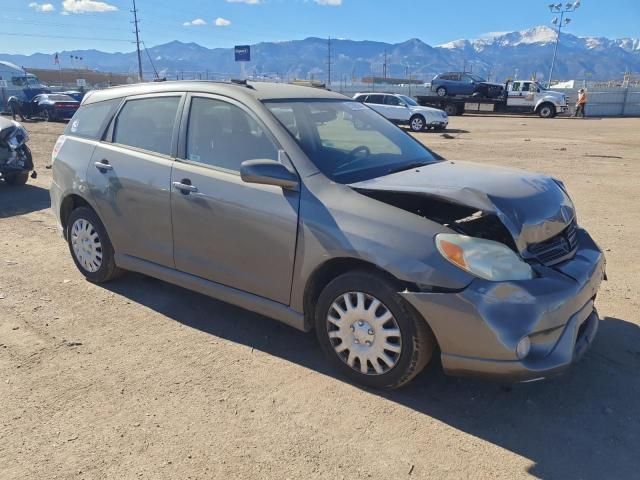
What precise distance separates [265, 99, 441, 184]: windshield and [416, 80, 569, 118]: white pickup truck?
106ft

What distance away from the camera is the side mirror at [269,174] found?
3.21 meters

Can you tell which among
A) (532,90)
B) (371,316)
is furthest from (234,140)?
(532,90)

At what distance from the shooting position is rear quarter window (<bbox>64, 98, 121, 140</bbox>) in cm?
459

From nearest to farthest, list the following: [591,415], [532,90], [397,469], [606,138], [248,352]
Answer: [397,469] < [591,415] < [248,352] < [606,138] < [532,90]

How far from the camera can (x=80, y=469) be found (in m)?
2.55

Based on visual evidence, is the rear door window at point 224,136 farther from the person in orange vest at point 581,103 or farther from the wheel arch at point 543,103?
the person in orange vest at point 581,103

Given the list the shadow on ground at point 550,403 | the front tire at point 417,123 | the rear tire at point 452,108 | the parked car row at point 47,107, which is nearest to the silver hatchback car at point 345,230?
the shadow on ground at point 550,403

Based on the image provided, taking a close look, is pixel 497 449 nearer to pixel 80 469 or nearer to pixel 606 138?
pixel 80 469

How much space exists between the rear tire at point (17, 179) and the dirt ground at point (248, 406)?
580 cm

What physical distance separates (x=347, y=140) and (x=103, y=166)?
6.82 feet

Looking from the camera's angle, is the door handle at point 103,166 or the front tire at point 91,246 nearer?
the door handle at point 103,166

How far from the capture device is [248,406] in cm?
305

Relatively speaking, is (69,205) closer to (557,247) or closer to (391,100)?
(557,247)

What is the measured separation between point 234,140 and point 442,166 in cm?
154
